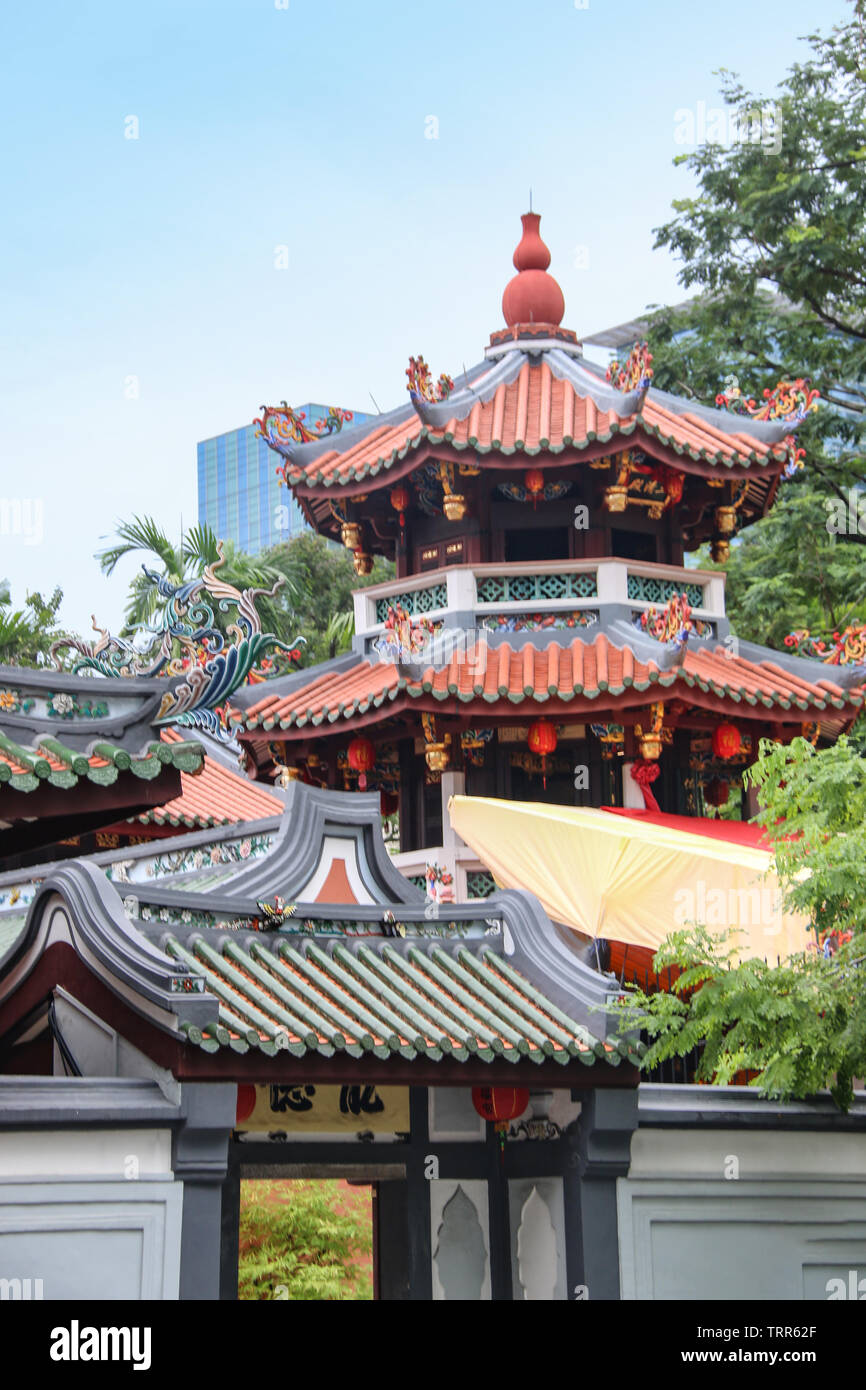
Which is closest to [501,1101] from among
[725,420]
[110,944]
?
[110,944]

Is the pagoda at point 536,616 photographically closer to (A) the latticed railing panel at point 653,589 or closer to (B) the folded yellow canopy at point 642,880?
(A) the latticed railing panel at point 653,589

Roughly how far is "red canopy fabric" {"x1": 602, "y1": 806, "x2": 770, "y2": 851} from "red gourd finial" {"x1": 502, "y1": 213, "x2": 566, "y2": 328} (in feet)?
20.4

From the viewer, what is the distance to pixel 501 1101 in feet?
40.5

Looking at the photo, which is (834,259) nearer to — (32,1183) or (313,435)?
(313,435)

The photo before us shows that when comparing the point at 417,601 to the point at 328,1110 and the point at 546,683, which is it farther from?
the point at 328,1110

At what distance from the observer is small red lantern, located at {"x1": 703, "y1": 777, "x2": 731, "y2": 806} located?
1950cm

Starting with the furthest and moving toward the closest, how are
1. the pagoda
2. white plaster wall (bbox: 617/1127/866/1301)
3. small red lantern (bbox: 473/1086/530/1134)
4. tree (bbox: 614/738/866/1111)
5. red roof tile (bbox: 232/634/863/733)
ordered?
the pagoda < red roof tile (bbox: 232/634/863/733) < small red lantern (bbox: 473/1086/530/1134) < white plaster wall (bbox: 617/1127/866/1301) < tree (bbox: 614/738/866/1111)

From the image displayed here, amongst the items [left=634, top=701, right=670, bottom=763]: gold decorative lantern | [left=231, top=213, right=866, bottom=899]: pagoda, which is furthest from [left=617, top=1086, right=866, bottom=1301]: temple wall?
[left=634, top=701, right=670, bottom=763]: gold decorative lantern

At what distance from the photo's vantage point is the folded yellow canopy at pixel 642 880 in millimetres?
13906

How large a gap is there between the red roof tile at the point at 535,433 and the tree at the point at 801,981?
6.32m

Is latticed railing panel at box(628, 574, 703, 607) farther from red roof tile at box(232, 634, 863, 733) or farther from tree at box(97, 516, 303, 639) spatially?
tree at box(97, 516, 303, 639)

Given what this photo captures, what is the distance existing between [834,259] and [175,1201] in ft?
64.6

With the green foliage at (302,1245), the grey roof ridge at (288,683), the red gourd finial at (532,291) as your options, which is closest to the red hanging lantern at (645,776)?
the grey roof ridge at (288,683)
